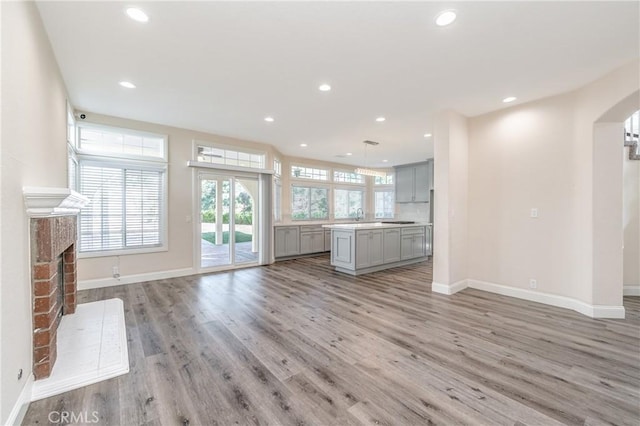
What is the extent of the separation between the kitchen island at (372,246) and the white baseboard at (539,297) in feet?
4.79

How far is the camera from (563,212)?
11.8 ft

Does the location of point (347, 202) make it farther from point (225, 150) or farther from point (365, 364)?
point (365, 364)

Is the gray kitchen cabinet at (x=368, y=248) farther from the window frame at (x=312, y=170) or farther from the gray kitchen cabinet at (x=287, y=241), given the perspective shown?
the window frame at (x=312, y=170)

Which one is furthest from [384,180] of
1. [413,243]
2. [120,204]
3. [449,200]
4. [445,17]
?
[120,204]

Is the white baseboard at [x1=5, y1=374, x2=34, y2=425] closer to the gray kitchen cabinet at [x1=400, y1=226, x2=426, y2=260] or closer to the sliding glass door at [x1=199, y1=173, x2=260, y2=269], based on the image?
the sliding glass door at [x1=199, y1=173, x2=260, y2=269]

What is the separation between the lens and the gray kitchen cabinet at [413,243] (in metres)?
6.20

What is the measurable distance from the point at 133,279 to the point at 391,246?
16.6ft

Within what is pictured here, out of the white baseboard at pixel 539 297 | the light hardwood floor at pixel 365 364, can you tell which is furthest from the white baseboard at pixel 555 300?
Result: the light hardwood floor at pixel 365 364

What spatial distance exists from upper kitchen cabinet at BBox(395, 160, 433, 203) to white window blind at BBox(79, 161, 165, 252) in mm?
6928

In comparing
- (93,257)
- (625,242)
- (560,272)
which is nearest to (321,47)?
(560,272)

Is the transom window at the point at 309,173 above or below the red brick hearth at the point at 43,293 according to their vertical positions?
above

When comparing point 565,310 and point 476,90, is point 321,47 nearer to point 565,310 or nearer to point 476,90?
point 476,90

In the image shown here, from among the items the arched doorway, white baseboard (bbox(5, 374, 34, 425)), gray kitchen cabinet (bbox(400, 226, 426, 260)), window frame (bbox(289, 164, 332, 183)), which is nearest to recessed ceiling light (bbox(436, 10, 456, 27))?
the arched doorway

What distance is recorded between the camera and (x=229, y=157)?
585 cm
